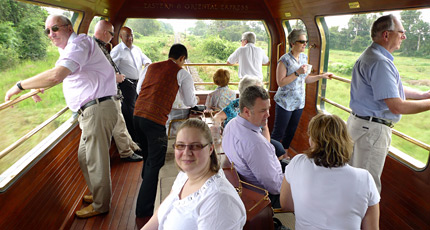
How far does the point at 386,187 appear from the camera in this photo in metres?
2.95

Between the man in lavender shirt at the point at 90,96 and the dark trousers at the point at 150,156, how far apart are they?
33cm

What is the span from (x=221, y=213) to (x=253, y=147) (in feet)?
2.99

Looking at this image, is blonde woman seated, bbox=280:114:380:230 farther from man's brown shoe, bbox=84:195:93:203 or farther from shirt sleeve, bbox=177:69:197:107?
man's brown shoe, bbox=84:195:93:203

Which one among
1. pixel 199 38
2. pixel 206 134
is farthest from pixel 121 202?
pixel 199 38

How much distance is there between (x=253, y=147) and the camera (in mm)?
2199

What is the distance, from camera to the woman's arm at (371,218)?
5.49 feet

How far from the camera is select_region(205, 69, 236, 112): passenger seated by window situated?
3953 millimetres

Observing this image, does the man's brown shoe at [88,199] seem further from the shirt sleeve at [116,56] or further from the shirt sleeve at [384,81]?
the shirt sleeve at [384,81]

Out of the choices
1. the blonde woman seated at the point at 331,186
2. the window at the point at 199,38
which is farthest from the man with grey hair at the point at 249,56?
the blonde woman seated at the point at 331,186

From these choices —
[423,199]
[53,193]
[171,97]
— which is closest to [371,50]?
[423,199]

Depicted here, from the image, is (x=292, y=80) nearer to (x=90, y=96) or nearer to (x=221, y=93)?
(x=221, y=93)

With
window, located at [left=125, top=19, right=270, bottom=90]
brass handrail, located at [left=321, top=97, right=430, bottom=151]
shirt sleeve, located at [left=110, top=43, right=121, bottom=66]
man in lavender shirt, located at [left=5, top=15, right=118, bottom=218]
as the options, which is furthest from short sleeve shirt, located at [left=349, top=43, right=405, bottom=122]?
window, located at [left=125, top=19, right=270, bottom=90]

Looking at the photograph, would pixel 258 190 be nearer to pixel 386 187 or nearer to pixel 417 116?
pixel 386 187

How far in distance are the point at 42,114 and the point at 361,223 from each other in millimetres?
3095
